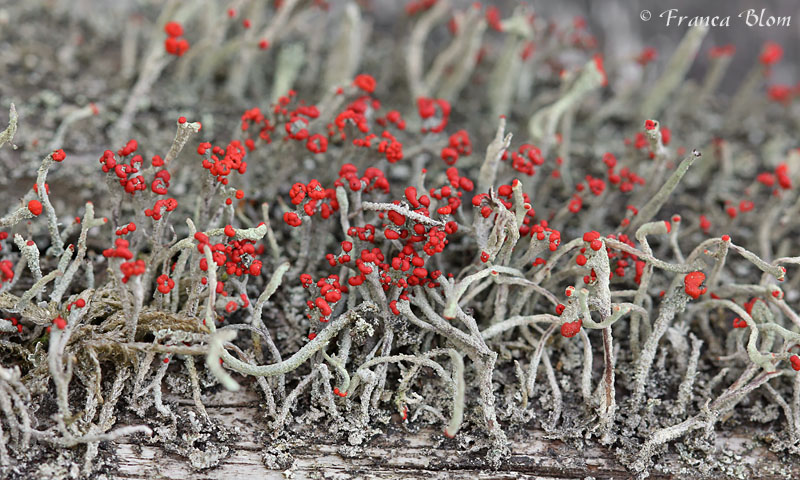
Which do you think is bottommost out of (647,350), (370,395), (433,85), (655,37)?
(370,395)

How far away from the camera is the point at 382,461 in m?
1.87

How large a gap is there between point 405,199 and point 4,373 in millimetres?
1101

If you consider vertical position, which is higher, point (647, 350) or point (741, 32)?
point (741, 32)

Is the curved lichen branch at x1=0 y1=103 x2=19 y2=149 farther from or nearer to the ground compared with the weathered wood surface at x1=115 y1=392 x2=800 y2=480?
farther from the ground

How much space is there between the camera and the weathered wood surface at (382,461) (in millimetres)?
1791

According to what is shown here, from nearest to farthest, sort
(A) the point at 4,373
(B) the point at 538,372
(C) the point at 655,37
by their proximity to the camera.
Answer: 1. (A) the point at 4,373
2. (B) the point at 538,372
3. (C) the point at 655,37

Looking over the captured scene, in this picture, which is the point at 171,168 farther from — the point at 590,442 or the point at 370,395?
the point at 590,442

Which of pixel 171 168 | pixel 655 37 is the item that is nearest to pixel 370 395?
pixel 171 168

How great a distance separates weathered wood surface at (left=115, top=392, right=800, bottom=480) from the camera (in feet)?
5.88

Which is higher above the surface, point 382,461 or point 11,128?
point 11,128

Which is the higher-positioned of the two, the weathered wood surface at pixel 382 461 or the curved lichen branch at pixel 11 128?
the curved lichen branch at pixel 11 128

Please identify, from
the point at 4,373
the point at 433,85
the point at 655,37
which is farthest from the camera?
the point at 655,37

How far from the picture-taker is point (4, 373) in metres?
1.63

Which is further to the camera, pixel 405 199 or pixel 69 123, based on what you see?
pixel 69 123
